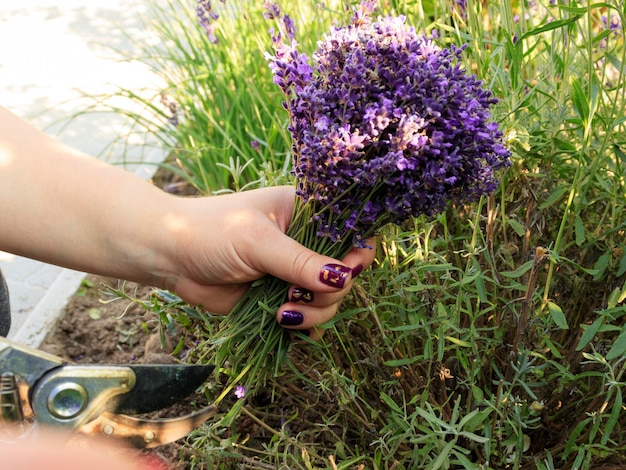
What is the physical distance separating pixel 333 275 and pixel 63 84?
3859 millimetres

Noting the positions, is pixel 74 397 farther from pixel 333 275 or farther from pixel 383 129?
pixel 383 129

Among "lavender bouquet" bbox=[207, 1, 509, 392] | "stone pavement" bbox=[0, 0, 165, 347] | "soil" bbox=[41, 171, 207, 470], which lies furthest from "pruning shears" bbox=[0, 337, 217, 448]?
"stone pavement" bbox=[0, 0, 165, 347]

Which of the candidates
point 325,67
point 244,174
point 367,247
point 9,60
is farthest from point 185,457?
point 9,60

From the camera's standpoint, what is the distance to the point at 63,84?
4.83m

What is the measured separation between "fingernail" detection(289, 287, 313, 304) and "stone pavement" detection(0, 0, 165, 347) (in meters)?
1.58

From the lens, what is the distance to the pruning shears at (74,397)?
115 cm

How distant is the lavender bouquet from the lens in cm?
132

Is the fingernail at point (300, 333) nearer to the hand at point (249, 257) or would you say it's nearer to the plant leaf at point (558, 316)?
the hand at point (249, 257)

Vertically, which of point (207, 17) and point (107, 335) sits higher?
point (207, 17)

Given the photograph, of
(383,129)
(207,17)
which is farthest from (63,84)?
(383,129)

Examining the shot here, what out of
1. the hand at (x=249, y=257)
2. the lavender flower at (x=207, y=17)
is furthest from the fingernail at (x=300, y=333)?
the lavender flower at (x=207, y=17)

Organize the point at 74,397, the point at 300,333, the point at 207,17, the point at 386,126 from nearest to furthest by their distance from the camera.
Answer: the point at 74,397, the point at 386,126, the point at 300,333, the point at 207,17

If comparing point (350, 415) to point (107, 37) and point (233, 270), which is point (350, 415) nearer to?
point (233, 270)

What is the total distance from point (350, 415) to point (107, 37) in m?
4.38
